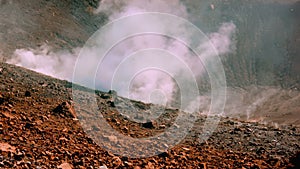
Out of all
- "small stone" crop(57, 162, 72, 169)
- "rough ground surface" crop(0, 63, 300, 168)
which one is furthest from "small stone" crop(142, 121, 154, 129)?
"small stone" crop(57, 162, 72, 169)

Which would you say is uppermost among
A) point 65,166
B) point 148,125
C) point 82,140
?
point 148,125

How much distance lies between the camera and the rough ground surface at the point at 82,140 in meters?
10.4

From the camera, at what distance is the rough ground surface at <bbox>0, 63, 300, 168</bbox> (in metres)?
10.4

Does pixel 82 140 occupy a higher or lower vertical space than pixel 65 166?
higher

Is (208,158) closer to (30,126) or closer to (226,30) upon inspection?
(30,126)

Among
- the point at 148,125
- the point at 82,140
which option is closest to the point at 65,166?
the point at 82,140

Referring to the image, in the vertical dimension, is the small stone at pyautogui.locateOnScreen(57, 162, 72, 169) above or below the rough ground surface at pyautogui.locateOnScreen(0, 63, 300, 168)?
below

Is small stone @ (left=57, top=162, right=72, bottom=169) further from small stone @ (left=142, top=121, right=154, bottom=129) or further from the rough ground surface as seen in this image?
small stone @ (left=142, top=121, right=154, bottom=129)

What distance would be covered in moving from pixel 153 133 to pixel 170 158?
12.7ft

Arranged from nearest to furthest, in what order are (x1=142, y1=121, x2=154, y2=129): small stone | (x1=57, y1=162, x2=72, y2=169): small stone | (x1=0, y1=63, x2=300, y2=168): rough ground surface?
(x1=57, y1=162, x2=72, y2=169): small stone
(x1=0, y1=63, x2=300, y2=168): rough ground surface
(x1=142, y1=121, x2=154, y2=129): small stone

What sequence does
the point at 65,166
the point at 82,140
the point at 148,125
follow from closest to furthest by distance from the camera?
the point at 65,166 < the point at 82,140 < the point at 148,125

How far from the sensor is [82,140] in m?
12.1

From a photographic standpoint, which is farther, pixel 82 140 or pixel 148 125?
pixel 148 125

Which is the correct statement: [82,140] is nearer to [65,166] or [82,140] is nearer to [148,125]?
[65,166]
